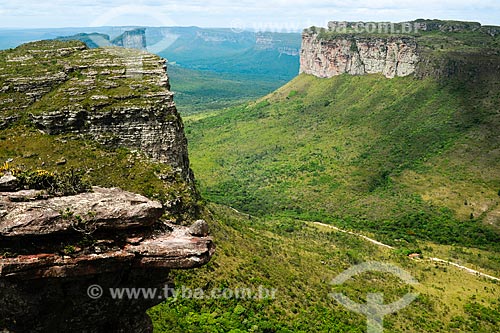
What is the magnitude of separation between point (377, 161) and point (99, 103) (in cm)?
7093

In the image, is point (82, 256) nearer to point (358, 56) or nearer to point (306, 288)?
point (306, 288)

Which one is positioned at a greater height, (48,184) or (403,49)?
(403,49)

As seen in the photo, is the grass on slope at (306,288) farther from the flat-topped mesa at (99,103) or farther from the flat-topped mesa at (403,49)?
the flat-topped mesa at (403,49)

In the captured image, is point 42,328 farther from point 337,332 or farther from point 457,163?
point 457,163

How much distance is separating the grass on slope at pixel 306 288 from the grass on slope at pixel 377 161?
42.2 feet

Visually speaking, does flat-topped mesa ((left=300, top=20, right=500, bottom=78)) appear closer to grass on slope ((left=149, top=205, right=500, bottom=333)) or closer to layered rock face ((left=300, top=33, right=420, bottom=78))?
layered rock face ((left=300, top=33, right=420, bottom=78))

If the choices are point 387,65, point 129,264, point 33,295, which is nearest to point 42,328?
point 33,295

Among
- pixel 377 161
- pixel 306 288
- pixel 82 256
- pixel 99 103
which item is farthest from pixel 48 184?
pixel 377 161

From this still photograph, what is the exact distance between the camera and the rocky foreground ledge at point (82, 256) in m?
13.5

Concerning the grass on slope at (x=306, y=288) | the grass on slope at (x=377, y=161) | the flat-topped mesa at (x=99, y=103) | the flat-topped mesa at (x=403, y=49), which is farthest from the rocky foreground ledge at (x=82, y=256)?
the flat-topped mesa at (x=403, y=49)

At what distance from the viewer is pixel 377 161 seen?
96438 mm

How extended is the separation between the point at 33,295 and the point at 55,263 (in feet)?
4.12

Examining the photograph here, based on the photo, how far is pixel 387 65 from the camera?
421ft

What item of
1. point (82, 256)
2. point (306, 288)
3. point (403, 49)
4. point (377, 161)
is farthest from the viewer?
point (403, 49)
